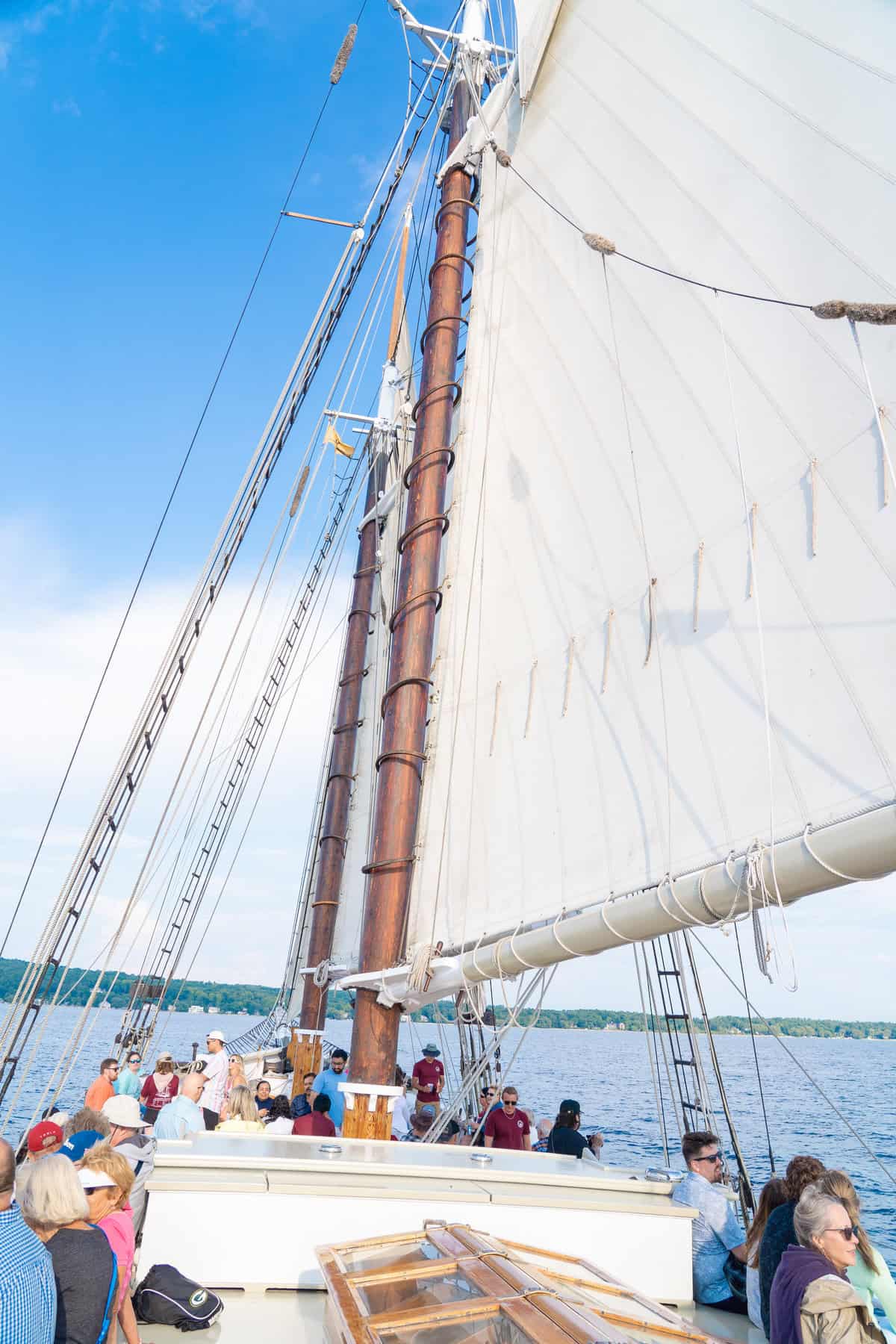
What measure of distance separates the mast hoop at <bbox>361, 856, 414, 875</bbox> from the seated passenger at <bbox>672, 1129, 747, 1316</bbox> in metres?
2.84

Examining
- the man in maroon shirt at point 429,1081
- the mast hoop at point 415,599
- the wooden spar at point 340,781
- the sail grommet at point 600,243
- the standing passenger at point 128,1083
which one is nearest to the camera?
the sail grommet at point 600,243

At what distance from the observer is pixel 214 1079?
21.7 ft

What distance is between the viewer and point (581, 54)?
242 inches

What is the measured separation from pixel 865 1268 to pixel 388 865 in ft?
13.7

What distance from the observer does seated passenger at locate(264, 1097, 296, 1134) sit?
6.00 meters

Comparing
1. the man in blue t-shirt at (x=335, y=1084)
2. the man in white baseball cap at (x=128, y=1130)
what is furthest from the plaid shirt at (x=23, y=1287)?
the man in blue t-shirt at (x=335, y=1084)

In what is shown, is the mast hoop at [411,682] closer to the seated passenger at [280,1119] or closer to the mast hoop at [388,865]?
the mast hoop at [388,865]

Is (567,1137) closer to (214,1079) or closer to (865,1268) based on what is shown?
(214,1079)

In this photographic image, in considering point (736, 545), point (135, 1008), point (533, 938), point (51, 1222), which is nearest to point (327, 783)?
point (135, 1008)

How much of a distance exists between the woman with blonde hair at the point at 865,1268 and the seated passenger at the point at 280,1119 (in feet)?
12.1

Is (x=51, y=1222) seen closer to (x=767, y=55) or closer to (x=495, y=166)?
(x=767, y=55)

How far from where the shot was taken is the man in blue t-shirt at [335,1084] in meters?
6.63

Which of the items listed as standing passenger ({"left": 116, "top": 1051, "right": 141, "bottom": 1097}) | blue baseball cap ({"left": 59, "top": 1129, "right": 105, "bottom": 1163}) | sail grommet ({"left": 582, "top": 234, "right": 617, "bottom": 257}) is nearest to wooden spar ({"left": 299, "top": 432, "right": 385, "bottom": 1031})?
standing passenger ({"left": 116, "top": 1051, "right": 141, "bottom": 1097})

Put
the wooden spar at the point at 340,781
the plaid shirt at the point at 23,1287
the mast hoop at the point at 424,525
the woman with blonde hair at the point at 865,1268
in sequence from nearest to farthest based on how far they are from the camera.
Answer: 1. the plaid shirt at the point at 23,1287
2. the woman with blonde hair at the point at 865,1268
3. the mast hoop at the point at 424,525
4. the wooden spar at the point at 340,781
